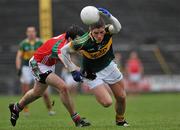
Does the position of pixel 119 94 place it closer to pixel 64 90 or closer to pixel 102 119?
pixel 64 90

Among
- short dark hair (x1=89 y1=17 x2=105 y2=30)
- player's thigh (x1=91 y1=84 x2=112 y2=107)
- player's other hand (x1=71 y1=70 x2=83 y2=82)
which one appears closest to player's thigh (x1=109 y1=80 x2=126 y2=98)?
player's thigh (x1=91 y1=84 x2=112 y2=107)

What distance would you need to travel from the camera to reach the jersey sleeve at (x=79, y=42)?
35.6 ft

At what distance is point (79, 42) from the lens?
10883 millimetres

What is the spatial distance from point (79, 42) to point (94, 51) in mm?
304

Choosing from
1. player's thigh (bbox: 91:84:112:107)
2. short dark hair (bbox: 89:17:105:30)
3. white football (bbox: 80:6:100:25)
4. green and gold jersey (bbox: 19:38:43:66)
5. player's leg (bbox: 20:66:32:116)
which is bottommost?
player's leg (bbox: 20:66:32:116)

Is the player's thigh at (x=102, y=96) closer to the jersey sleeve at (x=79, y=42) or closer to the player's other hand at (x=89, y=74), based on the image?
the player's other hand at (x=89, y=74)

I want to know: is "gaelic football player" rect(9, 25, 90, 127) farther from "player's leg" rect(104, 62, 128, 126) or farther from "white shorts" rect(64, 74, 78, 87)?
"white shorts" rect(64, 74, 78, 87)

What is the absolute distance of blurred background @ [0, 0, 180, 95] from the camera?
102 ft

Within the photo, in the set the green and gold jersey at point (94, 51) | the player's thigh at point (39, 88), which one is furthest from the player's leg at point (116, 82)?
the player's thigh at point (39, 88)

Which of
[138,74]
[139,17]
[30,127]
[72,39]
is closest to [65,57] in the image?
[72,39]

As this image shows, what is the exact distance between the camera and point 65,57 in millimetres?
10953

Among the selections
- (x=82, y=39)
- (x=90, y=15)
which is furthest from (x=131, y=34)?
(x=90, y=15)

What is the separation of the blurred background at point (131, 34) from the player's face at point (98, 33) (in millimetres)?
19441

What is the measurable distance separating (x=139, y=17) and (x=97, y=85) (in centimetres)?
2610
